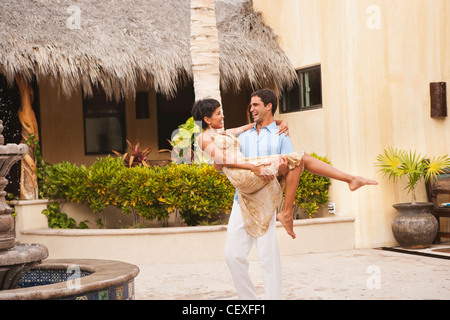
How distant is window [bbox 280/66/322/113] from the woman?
6134 mm

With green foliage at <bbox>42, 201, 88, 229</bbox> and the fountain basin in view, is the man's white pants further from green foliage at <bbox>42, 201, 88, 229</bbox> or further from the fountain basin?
green foliage at <bbox>42, 201, 88, 229</bbox>

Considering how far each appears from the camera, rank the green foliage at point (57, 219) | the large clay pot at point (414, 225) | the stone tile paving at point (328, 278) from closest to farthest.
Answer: the stone tile paving at point (328, 278) → the large clay pot at point (414, 225) → the green foliage at point (57, 219)

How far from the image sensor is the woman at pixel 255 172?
481 cm

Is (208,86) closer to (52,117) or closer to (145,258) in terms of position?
(145,258)

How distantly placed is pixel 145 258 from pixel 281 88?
13.3ft

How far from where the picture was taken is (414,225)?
9734 millimetres

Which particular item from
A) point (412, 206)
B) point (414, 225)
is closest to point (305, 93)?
point (412, 206)

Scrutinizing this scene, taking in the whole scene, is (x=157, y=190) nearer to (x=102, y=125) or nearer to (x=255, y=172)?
(x=102, y=125)

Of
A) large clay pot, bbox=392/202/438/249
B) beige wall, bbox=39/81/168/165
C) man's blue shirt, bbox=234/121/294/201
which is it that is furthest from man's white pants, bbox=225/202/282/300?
beige wall, bbox=39/81/168/165

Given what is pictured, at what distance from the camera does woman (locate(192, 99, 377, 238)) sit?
4812 mm

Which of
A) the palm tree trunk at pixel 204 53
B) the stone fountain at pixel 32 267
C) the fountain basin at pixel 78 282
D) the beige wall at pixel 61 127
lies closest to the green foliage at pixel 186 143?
the palm tree trunk at pixel 204 53

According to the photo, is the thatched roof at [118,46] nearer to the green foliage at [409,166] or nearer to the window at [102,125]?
the window at [102,125]

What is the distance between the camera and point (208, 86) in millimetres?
10297
